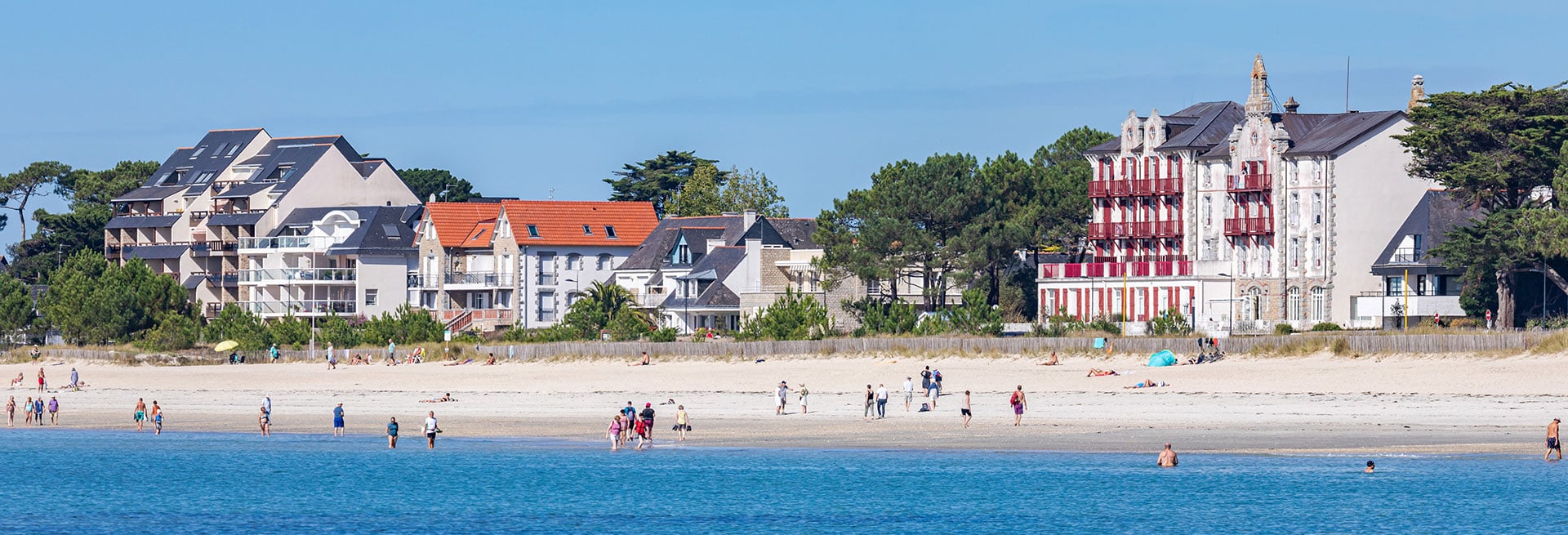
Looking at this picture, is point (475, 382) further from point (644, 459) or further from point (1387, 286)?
point (1387, 286)

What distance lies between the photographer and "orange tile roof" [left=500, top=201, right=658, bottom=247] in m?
109

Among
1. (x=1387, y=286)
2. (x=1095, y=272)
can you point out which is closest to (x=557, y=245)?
(x=1095, y=272)

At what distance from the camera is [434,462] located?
56.8 m

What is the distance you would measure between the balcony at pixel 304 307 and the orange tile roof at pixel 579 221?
11142 mm

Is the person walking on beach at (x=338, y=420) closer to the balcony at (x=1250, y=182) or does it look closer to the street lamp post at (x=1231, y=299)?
the street lamp post at (x=1231, y=299)

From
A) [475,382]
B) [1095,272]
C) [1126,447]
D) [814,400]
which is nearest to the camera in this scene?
[1126,447]

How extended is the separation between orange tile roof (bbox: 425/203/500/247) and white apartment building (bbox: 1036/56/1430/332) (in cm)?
3183

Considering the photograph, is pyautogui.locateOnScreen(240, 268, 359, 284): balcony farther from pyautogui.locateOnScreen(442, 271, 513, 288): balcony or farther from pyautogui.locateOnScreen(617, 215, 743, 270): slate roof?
pyautogui.locateOnScreen(617, 215, 743, 270): slate roof

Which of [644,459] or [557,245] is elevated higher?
[557,245]

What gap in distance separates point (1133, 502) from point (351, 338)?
5495 centimetres

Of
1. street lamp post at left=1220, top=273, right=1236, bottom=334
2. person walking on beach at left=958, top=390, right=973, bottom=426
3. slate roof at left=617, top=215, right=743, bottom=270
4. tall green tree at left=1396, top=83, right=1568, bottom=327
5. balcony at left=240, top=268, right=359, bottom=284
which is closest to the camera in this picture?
person walking on beach at left=958, top=390, right=973, bottom=426

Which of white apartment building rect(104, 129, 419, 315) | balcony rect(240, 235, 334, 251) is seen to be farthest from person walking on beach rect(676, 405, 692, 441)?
white apartment building rect(104, 129, 419, 315)

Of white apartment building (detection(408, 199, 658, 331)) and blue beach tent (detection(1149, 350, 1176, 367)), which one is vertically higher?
white apartment building (detection(408, 199, 658, 331))

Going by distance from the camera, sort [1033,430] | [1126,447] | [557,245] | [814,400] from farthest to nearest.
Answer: [557,245], [814,400], [1033,430], [1126,447]
